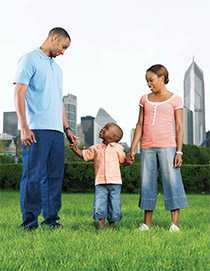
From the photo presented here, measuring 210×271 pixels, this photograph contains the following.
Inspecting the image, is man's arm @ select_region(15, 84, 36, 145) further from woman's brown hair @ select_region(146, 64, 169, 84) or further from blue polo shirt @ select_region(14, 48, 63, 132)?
woman's brown hair @ select_region(146, 64, 169, 84)

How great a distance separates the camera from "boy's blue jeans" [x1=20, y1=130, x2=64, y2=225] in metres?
4.25

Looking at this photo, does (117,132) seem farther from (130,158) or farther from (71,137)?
(71,137)

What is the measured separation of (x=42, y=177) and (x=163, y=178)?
1028 millimetres

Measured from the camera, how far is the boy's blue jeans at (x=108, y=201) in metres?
4.62

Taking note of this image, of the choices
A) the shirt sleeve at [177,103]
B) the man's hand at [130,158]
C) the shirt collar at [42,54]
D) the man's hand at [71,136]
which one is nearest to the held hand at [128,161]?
the man's hand at [130,158]

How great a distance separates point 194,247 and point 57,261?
984 millimetres

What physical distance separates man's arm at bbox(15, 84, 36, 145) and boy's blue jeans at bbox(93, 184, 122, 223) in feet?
2.65

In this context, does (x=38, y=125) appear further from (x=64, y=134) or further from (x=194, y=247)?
(x=194, y=247)

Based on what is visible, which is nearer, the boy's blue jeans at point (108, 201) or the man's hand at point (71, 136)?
the boy's blue jeans at point (108, 201)

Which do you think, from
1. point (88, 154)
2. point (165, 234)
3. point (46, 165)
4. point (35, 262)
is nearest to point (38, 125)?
point (46, 165)

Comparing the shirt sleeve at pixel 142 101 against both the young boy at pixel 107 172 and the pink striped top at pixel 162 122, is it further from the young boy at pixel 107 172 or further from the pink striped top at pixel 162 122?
the young boy at pixel 107 172

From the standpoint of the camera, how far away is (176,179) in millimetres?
4586

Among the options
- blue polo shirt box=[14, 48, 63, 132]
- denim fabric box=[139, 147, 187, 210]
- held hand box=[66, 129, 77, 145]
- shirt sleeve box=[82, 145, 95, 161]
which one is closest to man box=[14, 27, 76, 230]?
blue polo shirt box=[14, 48, 63, 132]

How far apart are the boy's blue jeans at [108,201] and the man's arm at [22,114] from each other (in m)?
0.81
